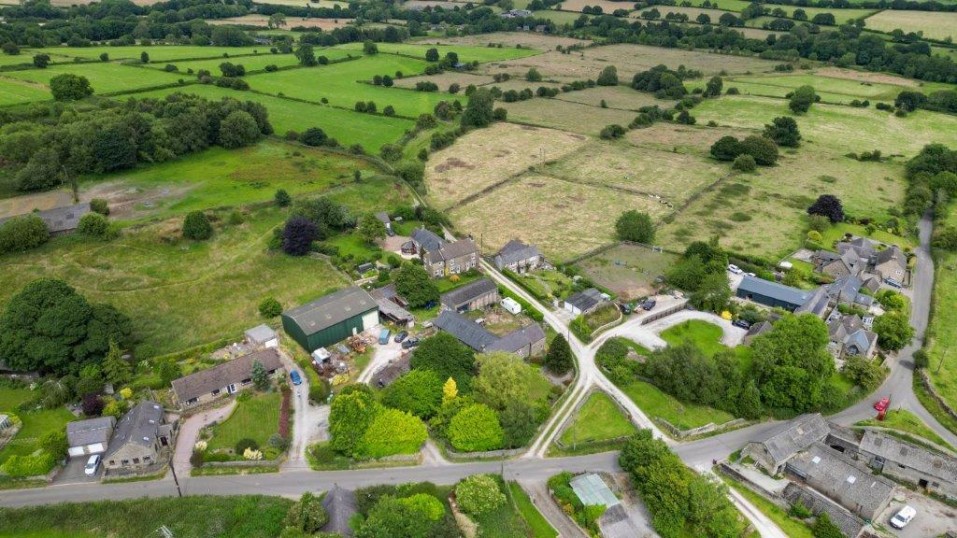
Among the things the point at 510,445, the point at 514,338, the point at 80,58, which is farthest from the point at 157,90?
the point at 510,445

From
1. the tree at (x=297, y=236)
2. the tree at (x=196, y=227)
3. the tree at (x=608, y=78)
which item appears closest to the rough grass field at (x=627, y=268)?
the tree at (x=297, y=236)

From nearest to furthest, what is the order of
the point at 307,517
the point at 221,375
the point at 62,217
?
1. the point at 307,517
2. the point at 221,375
3. the point at 62,217

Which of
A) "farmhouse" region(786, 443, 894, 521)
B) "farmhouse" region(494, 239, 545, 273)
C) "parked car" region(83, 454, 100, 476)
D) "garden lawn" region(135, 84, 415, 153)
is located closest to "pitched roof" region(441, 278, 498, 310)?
"farmhouse" region(494, 239, 545, 273)

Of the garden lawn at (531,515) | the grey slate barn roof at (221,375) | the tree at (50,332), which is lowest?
the garden lawn at (531,515)

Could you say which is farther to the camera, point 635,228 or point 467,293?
point 635,228

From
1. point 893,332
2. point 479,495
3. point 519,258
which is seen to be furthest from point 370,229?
point 893,332

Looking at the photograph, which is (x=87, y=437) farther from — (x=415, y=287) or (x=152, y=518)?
(x=415, y=287)

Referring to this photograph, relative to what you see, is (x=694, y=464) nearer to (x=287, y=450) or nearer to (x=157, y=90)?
(x=287, y=450)

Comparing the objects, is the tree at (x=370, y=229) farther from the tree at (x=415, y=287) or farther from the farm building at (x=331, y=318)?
the farm building at (x=331, y=318)
